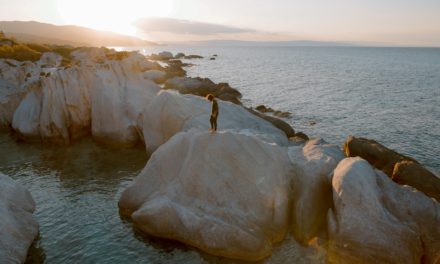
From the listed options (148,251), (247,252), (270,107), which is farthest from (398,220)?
(270,107)

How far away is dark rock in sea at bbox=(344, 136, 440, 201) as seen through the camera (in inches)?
780

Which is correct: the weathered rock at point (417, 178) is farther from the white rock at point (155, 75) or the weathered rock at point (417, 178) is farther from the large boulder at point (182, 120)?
the white rock at point (155, 75)

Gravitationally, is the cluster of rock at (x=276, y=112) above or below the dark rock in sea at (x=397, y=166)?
below

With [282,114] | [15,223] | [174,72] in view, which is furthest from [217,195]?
[174,72]

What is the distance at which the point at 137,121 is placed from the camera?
102ft

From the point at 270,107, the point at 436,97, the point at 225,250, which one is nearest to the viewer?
the point at 225,250

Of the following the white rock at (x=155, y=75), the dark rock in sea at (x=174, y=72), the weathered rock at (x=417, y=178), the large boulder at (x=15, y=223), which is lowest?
the dark rock in sea at (x=174, y=72)

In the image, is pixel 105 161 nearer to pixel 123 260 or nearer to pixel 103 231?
pixel 103 231

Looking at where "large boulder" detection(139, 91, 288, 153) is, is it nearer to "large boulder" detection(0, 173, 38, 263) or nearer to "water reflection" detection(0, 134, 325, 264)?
"water reflection" detection(0, 134, 325, 264)

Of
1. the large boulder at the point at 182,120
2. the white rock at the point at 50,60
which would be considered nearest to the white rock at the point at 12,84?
the white rock at the point at 50,60

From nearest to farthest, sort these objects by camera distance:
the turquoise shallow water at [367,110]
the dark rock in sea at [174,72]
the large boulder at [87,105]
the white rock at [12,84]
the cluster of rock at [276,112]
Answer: the large boulder at [87,105], the turquoise shallow water at [367,110], the white rock at [12,84], the cluster of rock at [276,112], the dark rock in sea at [174,72]

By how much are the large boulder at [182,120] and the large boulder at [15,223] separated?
36.2 ft

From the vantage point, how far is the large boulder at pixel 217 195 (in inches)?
633

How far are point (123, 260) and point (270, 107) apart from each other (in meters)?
40.4
